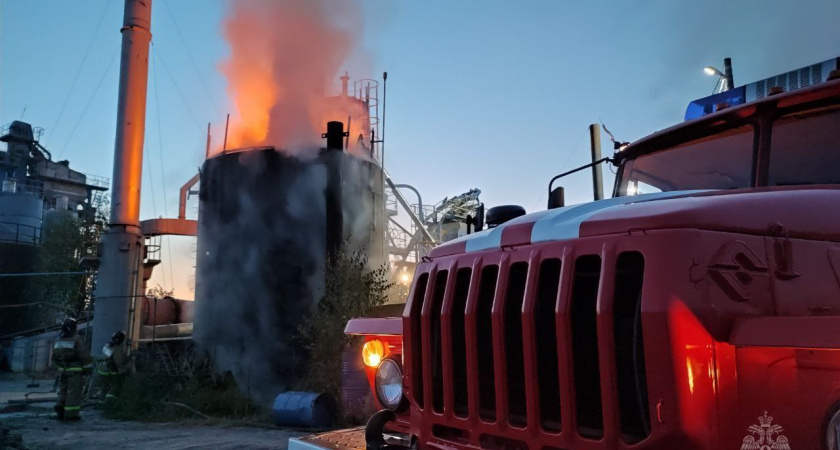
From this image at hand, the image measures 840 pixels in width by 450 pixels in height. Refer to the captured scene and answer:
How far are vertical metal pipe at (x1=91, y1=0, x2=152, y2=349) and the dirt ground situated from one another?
4370 mm

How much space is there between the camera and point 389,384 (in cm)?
362

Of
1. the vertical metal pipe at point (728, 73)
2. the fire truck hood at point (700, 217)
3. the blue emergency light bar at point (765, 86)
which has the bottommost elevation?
the fire truck hood at point (700, 217)

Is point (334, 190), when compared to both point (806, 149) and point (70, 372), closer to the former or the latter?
point (70, 372)

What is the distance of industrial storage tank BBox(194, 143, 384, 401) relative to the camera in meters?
14.2

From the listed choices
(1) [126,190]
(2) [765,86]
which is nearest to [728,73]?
(2) [765,86]

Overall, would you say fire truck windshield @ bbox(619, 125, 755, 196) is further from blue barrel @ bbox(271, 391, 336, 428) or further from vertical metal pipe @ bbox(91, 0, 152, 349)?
vertical metal pipe @ bbox(91, 0, 152, 349)

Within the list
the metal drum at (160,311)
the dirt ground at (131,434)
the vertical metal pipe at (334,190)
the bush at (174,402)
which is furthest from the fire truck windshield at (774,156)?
the metal drum at (160,311)

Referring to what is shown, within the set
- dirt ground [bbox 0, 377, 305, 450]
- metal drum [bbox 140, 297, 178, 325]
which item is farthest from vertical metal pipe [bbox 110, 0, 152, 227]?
dirt ground [bbox 0, 377, 305, 450]

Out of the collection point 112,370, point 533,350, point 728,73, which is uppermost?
point 728,73

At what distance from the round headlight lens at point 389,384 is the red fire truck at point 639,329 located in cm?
34

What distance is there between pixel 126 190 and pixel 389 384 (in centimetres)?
1663

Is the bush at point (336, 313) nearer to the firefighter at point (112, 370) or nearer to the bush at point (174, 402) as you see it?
the bush at point (174, 402)

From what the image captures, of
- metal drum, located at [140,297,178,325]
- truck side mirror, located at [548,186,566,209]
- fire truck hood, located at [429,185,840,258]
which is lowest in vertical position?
metal drum, located at [140,297,178,325]

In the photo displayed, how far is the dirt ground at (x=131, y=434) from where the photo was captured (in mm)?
9273
